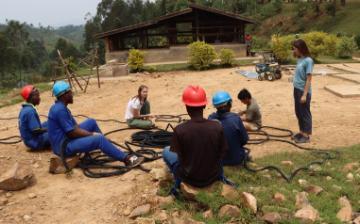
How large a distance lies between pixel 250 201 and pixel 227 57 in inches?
602

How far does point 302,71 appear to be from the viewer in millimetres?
6180

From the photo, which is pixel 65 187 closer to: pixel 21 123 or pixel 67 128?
pixel 67 128

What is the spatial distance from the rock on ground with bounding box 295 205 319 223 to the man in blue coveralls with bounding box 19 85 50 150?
4267mm

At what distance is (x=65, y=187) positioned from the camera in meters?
4.98

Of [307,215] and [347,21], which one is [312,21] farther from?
[307,215]

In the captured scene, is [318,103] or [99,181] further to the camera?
[318,103]

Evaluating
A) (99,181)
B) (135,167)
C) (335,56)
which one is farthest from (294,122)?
(335,56)

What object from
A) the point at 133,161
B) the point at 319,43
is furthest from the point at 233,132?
the point at 319,43

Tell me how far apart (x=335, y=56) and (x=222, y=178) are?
61.4ft

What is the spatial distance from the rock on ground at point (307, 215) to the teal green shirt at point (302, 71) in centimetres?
299

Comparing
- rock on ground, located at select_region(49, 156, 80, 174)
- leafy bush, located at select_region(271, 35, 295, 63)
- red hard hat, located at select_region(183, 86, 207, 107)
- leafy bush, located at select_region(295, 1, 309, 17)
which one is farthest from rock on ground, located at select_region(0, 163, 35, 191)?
leafy bush, located at select_region(295, 1, 309, 17)

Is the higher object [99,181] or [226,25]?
[226,25]

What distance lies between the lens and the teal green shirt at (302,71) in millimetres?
6082

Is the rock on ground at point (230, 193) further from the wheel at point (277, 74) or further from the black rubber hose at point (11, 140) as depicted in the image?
the wheel at point (277, 74)
